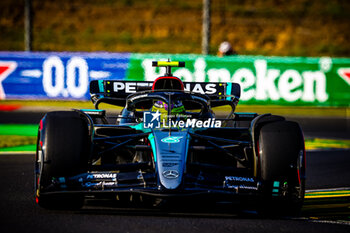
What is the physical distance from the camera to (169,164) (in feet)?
19.6

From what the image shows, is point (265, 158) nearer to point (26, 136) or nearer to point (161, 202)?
point (161, 202)

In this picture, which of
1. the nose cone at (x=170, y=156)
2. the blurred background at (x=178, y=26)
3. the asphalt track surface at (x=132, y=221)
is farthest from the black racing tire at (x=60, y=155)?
the blurred background at (x=178, y=26)

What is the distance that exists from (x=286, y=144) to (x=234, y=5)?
53.7 m

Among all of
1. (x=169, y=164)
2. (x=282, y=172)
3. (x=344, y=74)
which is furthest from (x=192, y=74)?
(x=169, y=164)

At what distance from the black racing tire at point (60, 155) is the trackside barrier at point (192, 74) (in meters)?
12.3

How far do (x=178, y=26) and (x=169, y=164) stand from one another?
47.8 m

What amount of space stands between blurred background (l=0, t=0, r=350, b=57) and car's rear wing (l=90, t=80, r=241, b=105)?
34831mm

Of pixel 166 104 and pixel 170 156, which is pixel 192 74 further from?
pixel 170 156

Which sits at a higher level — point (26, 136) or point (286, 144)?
point (286, 144)

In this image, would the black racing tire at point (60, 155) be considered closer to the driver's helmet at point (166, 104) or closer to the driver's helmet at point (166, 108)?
the driver's helmet at point (166, 104)

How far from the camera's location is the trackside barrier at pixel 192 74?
18.8m

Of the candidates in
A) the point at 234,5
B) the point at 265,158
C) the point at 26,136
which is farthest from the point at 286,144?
the point at 234,5

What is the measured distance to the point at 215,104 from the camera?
Answer: 8859 millimetres

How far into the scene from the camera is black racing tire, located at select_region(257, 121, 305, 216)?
6094mm
